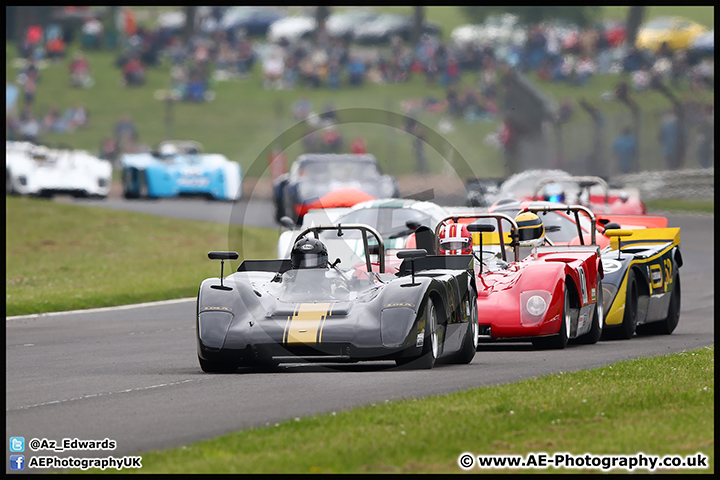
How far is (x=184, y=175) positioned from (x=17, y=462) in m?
24.9

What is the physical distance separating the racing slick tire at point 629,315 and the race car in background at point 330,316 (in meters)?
3.25

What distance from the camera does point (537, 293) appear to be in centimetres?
1227

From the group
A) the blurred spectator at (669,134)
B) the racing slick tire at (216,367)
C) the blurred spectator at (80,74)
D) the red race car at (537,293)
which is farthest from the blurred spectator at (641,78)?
the racing slick tire at (216,367)

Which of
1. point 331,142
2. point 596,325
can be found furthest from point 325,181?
point 596,325

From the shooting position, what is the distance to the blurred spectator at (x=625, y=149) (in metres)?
33.6

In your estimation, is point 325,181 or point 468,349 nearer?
point 468,349

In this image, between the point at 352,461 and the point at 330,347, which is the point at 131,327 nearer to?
the point at 330,347

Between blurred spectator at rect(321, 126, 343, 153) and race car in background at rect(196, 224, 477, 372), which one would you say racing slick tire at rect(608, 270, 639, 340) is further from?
blurred spectator at rect(321, 126, 343, 153)

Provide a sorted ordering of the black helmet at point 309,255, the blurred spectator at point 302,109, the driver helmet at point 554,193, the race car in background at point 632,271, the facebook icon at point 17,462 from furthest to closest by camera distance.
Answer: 1. the blurred spectator at point 302,109
2. the driver helmet at point 554,193
3. the race car in background at point 632,271
4. the black helmet at point 309,255
5. the facebook icon at point 17,462

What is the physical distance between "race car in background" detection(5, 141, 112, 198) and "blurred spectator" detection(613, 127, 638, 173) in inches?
507

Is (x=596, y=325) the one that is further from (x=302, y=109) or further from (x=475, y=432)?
(x=302, y=109)

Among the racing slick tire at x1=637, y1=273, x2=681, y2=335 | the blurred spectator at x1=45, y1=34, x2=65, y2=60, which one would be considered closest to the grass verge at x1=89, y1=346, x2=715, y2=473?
the racing slick tire at x1=637, y1=273, x2=681, y2=335

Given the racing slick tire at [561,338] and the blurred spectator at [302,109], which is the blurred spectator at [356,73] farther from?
the racing slick tire at [561,338]

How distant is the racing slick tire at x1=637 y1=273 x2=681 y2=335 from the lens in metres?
15.0
